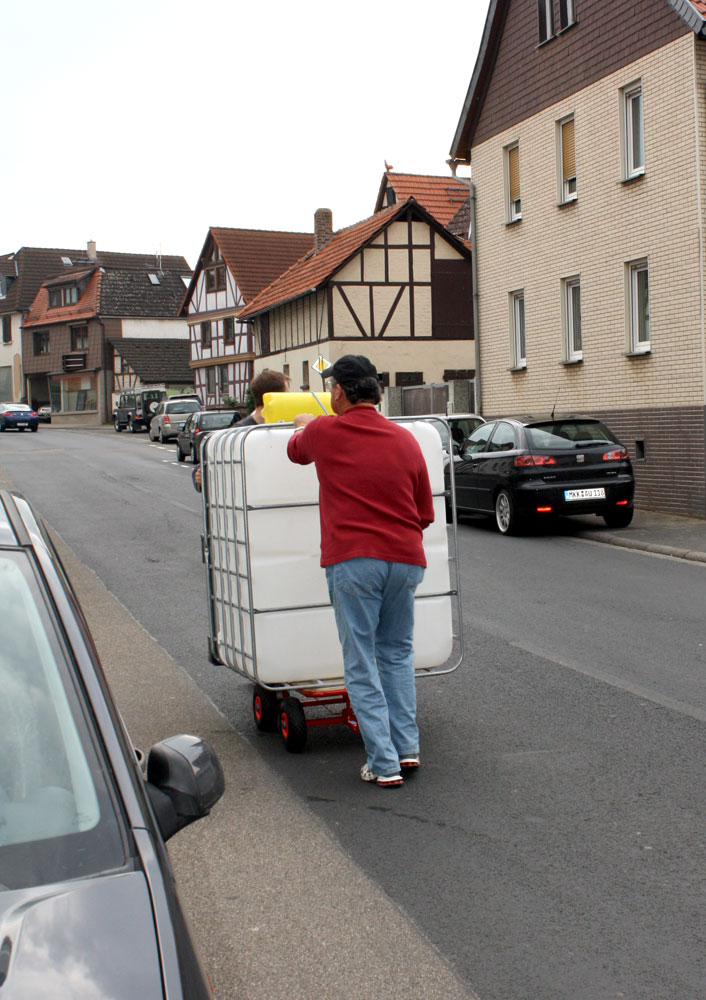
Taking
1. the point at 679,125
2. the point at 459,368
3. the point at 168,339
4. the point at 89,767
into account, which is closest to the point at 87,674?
the point at 89,767

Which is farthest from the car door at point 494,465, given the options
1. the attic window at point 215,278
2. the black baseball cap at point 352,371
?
the attic window at point 215,278

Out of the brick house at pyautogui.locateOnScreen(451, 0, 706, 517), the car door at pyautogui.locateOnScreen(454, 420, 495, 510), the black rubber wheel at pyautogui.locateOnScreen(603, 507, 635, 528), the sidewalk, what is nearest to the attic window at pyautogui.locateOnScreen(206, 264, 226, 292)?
the brick house at pyautogui.locateOnScreen(451, 0, 706, 517)

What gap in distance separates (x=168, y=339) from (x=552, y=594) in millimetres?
67939

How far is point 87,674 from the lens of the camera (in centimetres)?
260

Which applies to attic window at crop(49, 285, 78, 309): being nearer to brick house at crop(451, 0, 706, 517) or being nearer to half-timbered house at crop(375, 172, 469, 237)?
half-timbered house at crop(375, 172, 469, 237)

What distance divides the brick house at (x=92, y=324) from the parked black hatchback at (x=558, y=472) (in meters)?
61.0

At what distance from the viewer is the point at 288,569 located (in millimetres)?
6023

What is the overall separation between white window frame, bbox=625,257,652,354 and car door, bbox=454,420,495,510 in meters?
4.30

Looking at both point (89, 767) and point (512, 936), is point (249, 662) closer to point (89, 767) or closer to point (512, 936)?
point (512, 936)

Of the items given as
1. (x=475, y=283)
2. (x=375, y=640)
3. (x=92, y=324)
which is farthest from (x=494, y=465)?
(x=92, y=324)

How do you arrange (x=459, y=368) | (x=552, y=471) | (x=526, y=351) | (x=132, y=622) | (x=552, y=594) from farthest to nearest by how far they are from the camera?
(x=459, y=368) → (x=526, y=351) → (x=552, y=471) → (x=552, y=594) → (x=132, y=622)

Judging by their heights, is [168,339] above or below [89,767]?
above

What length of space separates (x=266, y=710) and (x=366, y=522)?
154cm

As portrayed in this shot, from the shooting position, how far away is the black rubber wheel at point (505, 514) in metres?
16.5
